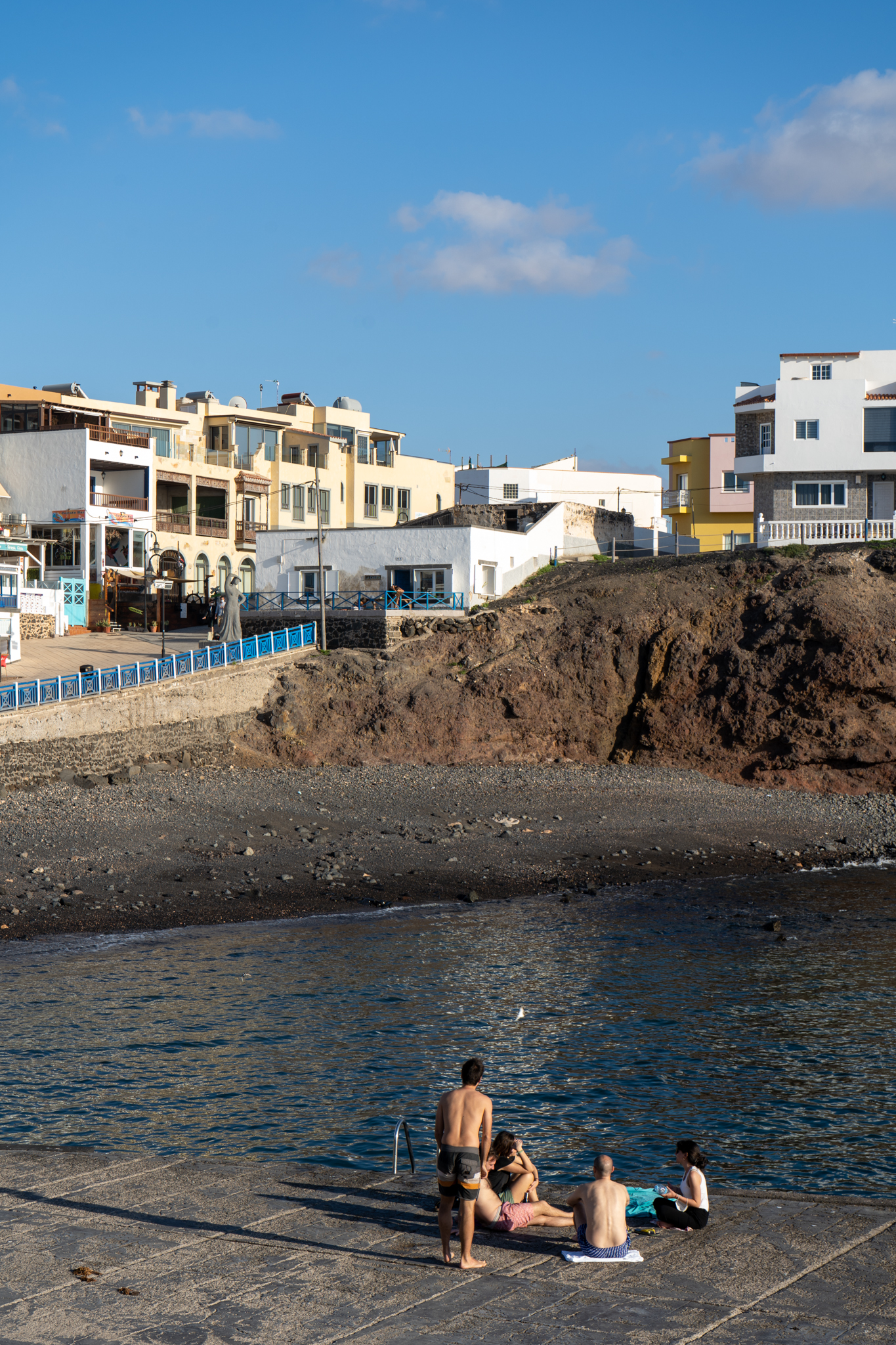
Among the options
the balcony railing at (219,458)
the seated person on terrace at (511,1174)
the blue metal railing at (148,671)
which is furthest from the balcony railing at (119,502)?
the seated person on terrace at (511,1174)

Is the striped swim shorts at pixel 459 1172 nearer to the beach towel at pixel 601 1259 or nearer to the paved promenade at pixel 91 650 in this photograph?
the beach towel at pixel 601 1259

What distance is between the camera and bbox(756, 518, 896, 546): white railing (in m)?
47.3

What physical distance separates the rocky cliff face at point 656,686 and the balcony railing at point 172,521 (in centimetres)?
2145

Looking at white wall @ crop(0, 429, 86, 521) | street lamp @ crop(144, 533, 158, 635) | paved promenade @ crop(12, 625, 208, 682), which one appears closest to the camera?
paved promenade @ crop(12, 625, 208, 682)

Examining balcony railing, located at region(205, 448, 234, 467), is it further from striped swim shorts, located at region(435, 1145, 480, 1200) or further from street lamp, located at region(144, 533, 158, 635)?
striped swim shorts, located at region(435, 1145, 480, 1200)

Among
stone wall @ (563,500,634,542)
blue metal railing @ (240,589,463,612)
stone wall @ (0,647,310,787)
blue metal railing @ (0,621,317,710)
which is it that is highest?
stone wall @ (563,500,634,542)

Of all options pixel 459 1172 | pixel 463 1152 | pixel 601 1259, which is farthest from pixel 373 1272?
pixel 601 1259

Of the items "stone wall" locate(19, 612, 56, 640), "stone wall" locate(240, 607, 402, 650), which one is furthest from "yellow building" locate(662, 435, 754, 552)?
"stone wall" locate(19, 612, 56, 640)

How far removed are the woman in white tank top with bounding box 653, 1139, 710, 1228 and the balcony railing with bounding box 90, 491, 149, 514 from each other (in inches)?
2060

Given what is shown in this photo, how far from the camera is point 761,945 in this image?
899 inches

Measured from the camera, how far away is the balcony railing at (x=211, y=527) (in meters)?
64.1

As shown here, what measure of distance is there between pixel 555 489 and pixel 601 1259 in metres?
76.4

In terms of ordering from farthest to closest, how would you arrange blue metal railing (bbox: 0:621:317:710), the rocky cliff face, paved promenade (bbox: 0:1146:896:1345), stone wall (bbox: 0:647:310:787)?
the rocky cliff face < blue metal railing (bbox: 0:621:317:710) < stone wall (bbox: 0:647:310:787) < paved promenade (bbox: 0:1146:896:1345)

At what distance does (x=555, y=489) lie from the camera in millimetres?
83375
